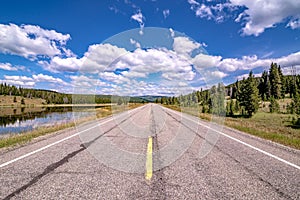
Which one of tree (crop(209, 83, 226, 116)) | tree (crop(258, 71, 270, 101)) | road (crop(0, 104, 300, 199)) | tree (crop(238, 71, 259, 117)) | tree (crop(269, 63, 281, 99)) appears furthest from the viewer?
tree (crop(258, 71, 270, 101))

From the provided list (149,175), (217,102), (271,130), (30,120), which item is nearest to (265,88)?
(217,102)

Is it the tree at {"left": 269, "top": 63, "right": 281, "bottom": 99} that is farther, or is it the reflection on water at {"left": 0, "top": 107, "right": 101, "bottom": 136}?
the tree at {"left": 269, "top": 63, "right": 281, "bottom": 99}

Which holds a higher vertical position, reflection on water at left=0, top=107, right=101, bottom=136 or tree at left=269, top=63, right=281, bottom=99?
tree at left=269, top=63, right=281, bottom=99

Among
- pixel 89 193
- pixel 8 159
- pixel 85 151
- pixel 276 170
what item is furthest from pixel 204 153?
pixel 8 159

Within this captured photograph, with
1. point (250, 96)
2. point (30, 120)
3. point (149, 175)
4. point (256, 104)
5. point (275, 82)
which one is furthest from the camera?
point (275, 82)

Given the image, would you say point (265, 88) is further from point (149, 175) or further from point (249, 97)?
point (149, 175)

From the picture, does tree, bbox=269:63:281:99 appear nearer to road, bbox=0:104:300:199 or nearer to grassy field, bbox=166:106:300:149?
grassy field, bbox=166:106:300:149

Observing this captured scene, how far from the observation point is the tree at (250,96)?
50375 mm

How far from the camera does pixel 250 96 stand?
5072cm

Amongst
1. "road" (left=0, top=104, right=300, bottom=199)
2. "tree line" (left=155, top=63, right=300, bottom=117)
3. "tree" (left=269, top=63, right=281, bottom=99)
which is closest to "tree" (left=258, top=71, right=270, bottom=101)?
"tree line" (left=155, top=63, right=300, bottom=117)

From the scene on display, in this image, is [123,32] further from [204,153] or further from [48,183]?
[48,183]

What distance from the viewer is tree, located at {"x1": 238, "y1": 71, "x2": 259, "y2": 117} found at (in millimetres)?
50375

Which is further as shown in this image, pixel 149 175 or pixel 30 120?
pixel 30 120

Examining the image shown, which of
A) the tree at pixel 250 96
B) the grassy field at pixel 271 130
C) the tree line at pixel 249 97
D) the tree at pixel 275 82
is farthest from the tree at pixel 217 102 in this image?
the grassy field at pixel 271 130
